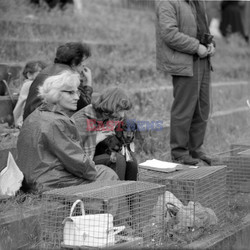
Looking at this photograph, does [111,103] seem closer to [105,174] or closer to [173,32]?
[105,174]

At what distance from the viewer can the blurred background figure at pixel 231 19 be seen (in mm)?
15086

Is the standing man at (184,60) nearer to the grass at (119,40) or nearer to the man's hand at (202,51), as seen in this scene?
the man's hand at (202,51)

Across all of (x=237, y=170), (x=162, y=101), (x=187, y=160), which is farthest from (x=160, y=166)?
(x=162, y=101)

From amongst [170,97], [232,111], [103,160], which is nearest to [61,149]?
[103,160]

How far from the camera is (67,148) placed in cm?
484

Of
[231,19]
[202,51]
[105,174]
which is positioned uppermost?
[231,19]

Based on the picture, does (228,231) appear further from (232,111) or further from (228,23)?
(228,23)

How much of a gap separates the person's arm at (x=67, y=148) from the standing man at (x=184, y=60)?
6.89 feet

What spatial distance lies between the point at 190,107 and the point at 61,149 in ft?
8.00

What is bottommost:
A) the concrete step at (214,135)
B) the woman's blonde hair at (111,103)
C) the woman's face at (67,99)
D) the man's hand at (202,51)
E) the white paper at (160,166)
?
the concrete step at (214,135)

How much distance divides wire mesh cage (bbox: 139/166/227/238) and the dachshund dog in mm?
592

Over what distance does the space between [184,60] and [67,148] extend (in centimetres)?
237

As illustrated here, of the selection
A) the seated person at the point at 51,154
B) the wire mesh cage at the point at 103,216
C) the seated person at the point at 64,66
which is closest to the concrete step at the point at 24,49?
the seated person at the point at 64,66

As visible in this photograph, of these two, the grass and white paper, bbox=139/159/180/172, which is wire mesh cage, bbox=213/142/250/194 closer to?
white paper, bbox=139/159/180/172
